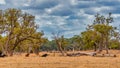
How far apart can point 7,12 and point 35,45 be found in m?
15.8

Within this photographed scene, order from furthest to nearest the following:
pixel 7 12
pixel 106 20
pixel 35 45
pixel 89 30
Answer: pixel 89 30
pixel 106 20
pixel 35 45
pixel 7 12

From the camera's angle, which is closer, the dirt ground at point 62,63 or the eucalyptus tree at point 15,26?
the dirt ground at point 62,63

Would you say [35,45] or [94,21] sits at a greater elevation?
[94,21]

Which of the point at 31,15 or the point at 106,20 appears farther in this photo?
the point at 106,20

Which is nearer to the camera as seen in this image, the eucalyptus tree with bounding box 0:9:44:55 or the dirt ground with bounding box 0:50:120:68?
the dirt ground with bounding box 0:50:120:68

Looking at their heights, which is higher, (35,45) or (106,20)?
(106,20)

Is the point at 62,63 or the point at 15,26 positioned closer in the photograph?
the point at 62,63

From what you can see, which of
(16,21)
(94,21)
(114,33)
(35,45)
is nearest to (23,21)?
(16,21)

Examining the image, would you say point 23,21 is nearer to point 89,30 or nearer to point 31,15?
point 31,15

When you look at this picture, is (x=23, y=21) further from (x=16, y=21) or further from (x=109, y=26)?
(x=109, y=26)

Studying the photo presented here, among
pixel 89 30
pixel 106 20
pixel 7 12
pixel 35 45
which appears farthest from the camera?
pixel 89 30

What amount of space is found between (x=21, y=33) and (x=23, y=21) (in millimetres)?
2610

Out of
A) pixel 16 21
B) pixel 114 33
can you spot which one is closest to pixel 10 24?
pixel 16 21

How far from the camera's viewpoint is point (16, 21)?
2243 inches
